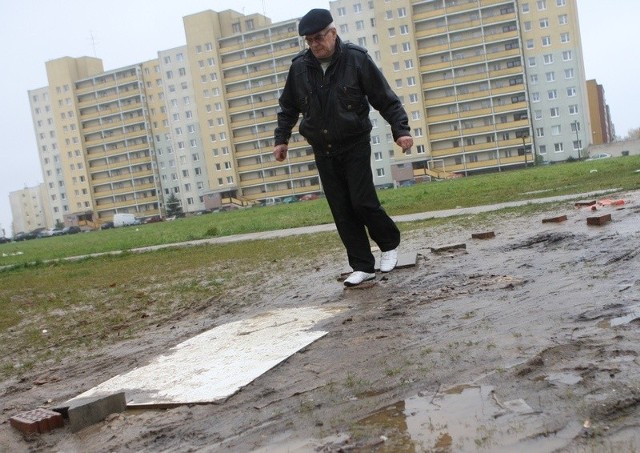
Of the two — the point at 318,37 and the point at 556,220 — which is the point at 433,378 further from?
the point at 556,220

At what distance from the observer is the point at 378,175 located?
98812 mm

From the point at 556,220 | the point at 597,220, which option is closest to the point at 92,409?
the point at 597,220

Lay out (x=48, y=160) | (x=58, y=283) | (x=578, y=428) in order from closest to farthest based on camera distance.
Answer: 1. (x=578, y=428)
2. (x=58, y=283)
3. (x=48, y=160)

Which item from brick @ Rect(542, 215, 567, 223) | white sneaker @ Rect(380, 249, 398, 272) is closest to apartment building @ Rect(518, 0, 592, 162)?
brick @ Rect(542, 215, 567, 223)

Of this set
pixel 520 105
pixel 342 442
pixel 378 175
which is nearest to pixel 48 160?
pixel 378 175

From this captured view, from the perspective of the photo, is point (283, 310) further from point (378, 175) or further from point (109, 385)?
point (378, 175)

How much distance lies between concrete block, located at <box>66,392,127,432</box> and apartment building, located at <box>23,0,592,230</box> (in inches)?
3471

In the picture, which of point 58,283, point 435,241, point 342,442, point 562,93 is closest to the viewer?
point 342,442

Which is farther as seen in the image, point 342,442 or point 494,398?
point 494,398

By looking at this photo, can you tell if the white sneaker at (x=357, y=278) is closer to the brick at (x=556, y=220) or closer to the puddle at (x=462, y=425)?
the puddle at (x=462, y=425)

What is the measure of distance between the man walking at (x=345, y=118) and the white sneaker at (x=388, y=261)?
180 mm

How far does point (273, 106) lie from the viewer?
341 ft

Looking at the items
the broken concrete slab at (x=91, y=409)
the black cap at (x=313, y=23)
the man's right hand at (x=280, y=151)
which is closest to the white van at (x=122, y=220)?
the man's right hand at (x=280, y=151)

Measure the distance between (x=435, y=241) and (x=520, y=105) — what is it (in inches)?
3451
